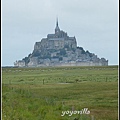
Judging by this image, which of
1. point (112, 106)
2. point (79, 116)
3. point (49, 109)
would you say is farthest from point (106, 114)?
point (79, 116)

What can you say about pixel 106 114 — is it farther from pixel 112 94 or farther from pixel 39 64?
pixel 39 64

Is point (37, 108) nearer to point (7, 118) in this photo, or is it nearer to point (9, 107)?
point (9, 107)

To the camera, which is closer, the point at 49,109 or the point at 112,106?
the point at 49,109

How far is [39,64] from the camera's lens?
28.2 ft

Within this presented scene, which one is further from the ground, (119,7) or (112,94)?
(119,7)

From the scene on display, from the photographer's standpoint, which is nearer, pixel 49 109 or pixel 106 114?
pixel 49 109

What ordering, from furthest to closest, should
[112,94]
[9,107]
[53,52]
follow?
[112,94] < [9,107] < [53,52]

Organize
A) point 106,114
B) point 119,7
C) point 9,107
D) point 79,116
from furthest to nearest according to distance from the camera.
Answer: point 106,114 < point 9,107 < point 79,116 < point 119,7

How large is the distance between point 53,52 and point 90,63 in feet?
4.43

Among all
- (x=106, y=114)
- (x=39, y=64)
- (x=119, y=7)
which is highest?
(x=119, y=7)

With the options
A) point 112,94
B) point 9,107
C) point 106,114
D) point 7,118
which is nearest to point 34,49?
point 7,118

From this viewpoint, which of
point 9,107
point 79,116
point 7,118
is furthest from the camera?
point 9,107

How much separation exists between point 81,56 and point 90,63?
62.1 inches

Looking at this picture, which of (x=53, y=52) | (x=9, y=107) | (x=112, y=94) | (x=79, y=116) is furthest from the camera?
(x=112, y=94)
